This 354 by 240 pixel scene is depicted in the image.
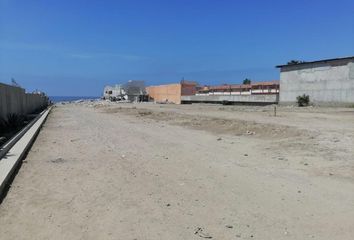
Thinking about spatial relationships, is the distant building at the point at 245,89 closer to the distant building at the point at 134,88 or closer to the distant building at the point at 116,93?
the distant building at the point at 134,88

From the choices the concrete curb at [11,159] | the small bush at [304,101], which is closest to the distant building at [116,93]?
the small bush at [304,101]

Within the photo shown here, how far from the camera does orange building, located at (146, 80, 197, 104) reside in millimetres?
83000

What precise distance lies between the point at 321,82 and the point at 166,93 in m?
55.1

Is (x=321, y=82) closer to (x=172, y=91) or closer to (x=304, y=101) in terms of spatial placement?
(x=304, y=101)

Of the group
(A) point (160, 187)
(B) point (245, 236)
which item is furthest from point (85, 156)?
(B) point (245, 236)

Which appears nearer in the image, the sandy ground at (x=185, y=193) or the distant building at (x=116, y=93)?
the sandy ground at (x=185, y=193)

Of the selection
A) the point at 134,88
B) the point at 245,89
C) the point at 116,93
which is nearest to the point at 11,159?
the point at 245,89

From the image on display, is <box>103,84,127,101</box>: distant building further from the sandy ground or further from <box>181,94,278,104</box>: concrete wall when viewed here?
→ the sandy ground

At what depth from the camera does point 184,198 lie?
735 cm

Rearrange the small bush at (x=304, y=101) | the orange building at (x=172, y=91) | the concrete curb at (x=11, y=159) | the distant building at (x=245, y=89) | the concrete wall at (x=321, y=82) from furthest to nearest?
the orange building at (x=172, y=91) → the distant building at (x=245, y=89) → the small bush at (x=304, y=101) → the concrete wall at (x=321, y=82) → the concrete curb at (x=11, y=159)

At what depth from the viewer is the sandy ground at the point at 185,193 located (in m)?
5.78

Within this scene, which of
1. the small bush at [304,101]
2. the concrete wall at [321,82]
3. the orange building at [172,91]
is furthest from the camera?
the orange building at [172,91]

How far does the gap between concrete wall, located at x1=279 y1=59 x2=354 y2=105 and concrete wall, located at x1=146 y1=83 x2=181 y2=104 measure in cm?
3665

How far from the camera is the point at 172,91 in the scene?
8781 cm
